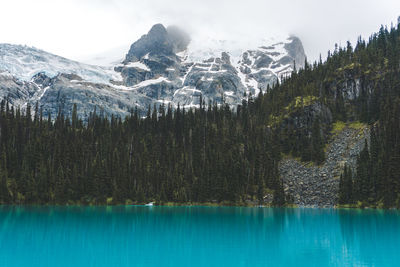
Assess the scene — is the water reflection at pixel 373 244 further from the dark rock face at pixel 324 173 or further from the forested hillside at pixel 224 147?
the dark rock face at pixel 324 173

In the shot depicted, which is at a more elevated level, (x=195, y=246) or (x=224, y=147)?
(x=224, y=147)

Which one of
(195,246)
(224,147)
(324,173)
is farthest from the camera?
(224,147)

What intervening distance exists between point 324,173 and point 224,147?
40431 mm

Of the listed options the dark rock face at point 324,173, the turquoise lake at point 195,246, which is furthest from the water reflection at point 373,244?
the dark rock face at point 324,173

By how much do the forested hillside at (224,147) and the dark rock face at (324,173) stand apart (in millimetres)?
4077

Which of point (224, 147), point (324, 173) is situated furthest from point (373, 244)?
point (224, 147)

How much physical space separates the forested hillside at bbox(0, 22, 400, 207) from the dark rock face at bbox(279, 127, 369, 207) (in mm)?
4077

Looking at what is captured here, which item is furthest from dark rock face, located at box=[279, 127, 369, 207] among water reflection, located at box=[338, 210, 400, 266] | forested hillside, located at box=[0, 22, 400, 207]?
water reflection, located at box=[338, 210, 400, 266]

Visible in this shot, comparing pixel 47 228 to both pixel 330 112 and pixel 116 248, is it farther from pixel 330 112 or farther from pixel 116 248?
pixel 330 112

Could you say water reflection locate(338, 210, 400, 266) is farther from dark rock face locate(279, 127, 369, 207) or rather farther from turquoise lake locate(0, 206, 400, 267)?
dark rock face locate(279, 127, 369, 207)

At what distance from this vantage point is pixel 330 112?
16150cm

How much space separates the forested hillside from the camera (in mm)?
121019

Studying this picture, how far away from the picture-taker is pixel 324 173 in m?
126

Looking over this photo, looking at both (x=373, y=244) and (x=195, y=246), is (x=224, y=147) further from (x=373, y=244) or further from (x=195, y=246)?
(x=195, y=246)
